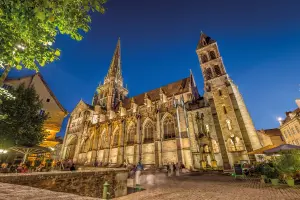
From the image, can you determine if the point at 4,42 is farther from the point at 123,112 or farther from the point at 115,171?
the point at 123,112

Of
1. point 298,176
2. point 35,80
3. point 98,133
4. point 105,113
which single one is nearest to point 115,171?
point 298,176

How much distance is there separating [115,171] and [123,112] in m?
24.5

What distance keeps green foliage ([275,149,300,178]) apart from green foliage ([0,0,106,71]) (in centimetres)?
1242

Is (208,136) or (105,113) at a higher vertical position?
(105,113)

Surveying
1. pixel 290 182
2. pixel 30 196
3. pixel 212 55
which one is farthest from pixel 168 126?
pixel 30 196

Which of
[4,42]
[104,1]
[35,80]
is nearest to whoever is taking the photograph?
[4,42]

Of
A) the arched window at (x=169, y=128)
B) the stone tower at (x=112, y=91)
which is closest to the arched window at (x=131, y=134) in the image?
the arched window at (x=169, y=128)

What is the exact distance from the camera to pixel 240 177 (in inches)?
467

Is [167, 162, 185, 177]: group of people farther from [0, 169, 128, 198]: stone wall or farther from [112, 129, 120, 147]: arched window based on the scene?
[112, 129, 120, 147]: arched window

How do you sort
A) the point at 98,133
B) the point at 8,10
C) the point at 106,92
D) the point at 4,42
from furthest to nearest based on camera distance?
the point at 106,92
the point at 98,133
the point at 4,42
the point at 8,10

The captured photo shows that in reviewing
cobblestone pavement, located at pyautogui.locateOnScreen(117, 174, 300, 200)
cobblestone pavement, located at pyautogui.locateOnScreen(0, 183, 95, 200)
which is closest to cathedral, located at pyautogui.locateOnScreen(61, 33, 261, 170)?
cobblestone pavement, located at pyautogui.locateOnScreen(117, 174, 300, 200)

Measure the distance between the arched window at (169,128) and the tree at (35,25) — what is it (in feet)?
64.3

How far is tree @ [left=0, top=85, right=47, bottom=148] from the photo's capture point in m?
11.4

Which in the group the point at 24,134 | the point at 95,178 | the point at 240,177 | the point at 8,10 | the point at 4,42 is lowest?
the point at 240,177
